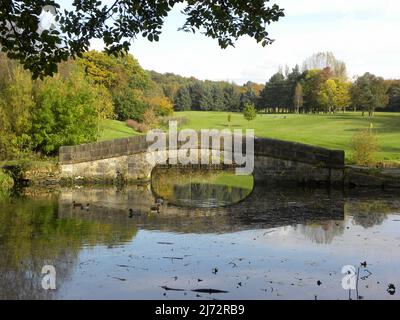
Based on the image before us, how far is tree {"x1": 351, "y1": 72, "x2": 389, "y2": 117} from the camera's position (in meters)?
64.4

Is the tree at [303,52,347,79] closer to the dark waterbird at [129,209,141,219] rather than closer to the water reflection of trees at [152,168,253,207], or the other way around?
the water reflection of trees at [152,168,253,207]

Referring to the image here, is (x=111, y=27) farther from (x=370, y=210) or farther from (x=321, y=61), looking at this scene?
(x=321, y=61)

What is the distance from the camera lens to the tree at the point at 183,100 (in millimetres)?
85000

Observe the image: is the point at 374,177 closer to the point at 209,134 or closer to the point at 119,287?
the point at 209,134

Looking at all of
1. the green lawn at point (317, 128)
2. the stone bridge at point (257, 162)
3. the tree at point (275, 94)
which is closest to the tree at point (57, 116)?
the stone bridge at point (257, 162)

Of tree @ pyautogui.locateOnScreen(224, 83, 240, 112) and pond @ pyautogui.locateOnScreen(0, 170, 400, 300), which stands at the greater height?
tree @ pyautogui.locateOnScreen(224, 83, 240, 112)

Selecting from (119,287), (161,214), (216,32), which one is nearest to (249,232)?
(161,214)

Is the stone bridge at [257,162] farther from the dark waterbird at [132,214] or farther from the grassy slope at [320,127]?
the grassy slope at [320,127]

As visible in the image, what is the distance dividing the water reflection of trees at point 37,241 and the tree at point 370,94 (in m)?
53.7

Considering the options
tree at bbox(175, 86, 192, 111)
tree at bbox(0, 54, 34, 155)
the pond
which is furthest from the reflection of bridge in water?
tree at bbox(175, 86, 192, 111)

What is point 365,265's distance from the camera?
9.67 m

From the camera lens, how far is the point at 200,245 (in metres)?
11.5

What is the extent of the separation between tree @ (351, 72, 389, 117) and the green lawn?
626cm

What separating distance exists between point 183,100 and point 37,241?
7417 centimetres
